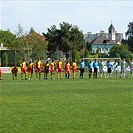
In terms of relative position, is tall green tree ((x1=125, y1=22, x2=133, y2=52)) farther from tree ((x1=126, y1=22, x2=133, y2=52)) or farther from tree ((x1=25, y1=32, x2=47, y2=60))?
tree ((x1=25, y1=32, x2=47, y2=60))

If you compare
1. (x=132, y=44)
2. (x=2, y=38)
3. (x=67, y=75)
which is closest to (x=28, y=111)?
(x=67, y=75)

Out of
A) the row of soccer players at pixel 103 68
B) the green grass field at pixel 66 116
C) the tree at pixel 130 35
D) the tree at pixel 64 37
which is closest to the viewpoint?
the green grass field at pixel 66 116

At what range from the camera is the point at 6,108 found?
47.9 ft

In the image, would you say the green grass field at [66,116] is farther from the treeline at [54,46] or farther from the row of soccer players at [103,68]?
the treeline at [54,46]

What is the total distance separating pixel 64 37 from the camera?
98.6 meters

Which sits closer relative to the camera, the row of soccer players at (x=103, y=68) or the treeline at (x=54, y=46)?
the row of soccer players at (x=103, y=68)

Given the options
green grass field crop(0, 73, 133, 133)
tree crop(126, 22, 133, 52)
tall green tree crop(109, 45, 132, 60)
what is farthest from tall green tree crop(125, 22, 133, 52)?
green grass field crop(0, 73, 133, 133)

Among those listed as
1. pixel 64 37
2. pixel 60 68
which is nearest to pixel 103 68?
pixel 60 68

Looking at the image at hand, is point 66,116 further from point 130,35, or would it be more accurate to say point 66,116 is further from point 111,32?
point 111,32

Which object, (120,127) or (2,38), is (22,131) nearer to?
(120,127)

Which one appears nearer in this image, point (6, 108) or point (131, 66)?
point (6, 108)

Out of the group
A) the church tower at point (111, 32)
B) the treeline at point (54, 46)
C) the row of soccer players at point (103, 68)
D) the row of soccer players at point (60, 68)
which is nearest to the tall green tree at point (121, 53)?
the treeline at point (54, 46)

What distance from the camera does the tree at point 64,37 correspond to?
98125mm

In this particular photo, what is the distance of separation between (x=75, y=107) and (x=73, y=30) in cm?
8567
